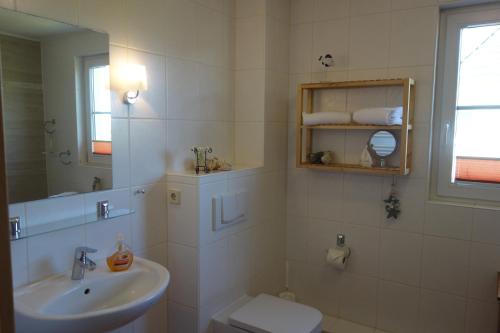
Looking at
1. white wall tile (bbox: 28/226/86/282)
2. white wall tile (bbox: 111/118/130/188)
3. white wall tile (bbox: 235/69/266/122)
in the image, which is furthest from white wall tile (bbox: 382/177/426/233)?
white wall tile (bbox: 28/226/86/282)

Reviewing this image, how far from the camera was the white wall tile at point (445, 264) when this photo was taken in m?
2.21

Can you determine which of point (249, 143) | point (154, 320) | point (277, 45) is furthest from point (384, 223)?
point (154, 320)

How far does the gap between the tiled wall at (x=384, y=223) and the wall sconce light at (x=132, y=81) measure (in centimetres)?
118

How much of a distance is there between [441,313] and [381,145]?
1047 mm

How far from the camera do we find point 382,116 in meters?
2.16

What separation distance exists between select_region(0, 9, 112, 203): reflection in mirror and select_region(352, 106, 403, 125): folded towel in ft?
4.54

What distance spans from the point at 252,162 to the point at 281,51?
764mm

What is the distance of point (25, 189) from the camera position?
1464 millimetres

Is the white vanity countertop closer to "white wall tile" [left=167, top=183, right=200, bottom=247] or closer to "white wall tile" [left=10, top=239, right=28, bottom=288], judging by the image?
"white wall tile" [left=167, top=183, right=200, bottom=247]

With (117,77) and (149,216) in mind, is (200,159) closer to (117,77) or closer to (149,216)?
(149,216)

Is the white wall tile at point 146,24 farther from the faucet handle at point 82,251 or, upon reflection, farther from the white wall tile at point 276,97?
the faucet handle at point 82,251

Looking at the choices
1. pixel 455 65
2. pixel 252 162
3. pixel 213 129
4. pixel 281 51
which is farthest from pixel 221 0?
pixel 455 65

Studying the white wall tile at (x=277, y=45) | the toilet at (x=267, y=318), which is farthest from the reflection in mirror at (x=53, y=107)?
the white wall tile at (x=277, y=45)

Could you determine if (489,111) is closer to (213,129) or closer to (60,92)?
(213,129)
